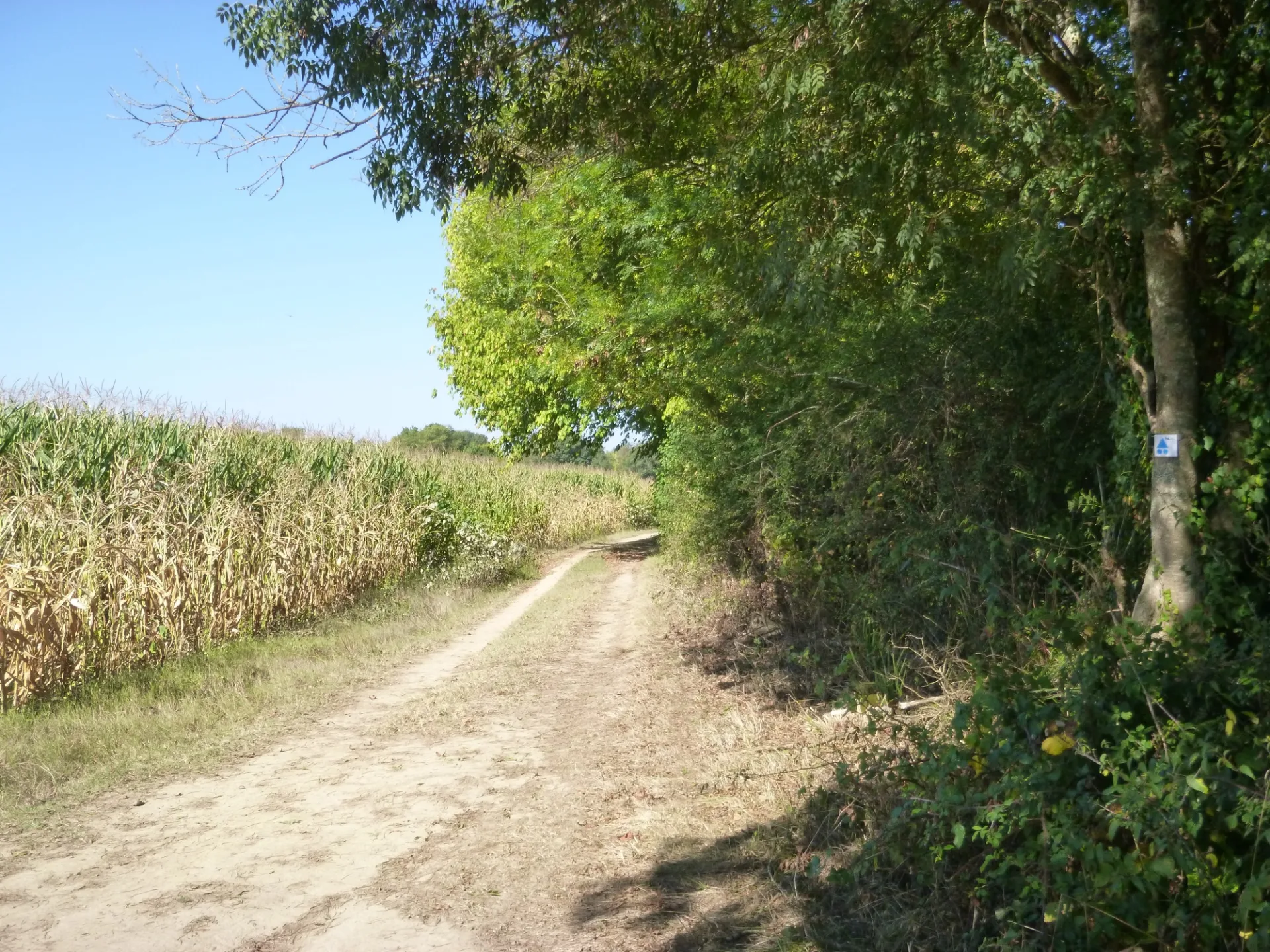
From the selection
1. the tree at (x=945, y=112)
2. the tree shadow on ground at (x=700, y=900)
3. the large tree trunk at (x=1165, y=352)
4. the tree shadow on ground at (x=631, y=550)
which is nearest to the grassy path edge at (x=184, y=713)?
the tree shadow on ground at (x=700, y=900)

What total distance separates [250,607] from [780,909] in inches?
402

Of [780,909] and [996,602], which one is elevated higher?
[996,602]

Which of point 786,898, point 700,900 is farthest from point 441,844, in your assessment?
point 786,898

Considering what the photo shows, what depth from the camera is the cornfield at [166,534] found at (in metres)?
9.60

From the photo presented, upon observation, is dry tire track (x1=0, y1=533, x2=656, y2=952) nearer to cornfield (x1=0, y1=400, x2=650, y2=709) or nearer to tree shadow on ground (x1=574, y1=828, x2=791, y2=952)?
tree shadow on ground (x1=574, y1=828, x2=791, y2=952)

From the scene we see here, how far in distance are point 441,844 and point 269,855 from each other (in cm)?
97

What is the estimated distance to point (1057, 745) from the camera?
155 inches

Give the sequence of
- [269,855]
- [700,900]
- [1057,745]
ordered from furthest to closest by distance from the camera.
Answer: [269,855]
[700,900]
[1057,745]

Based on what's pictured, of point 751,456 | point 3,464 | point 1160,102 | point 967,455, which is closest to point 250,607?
point 3,464

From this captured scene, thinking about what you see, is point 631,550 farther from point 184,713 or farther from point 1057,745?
point 1057,745

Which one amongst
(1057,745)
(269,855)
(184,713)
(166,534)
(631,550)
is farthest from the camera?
(631,550)

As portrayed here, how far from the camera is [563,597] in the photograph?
18703mm

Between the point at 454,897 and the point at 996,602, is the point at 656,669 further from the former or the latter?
the point at 454,897

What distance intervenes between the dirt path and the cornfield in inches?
111
